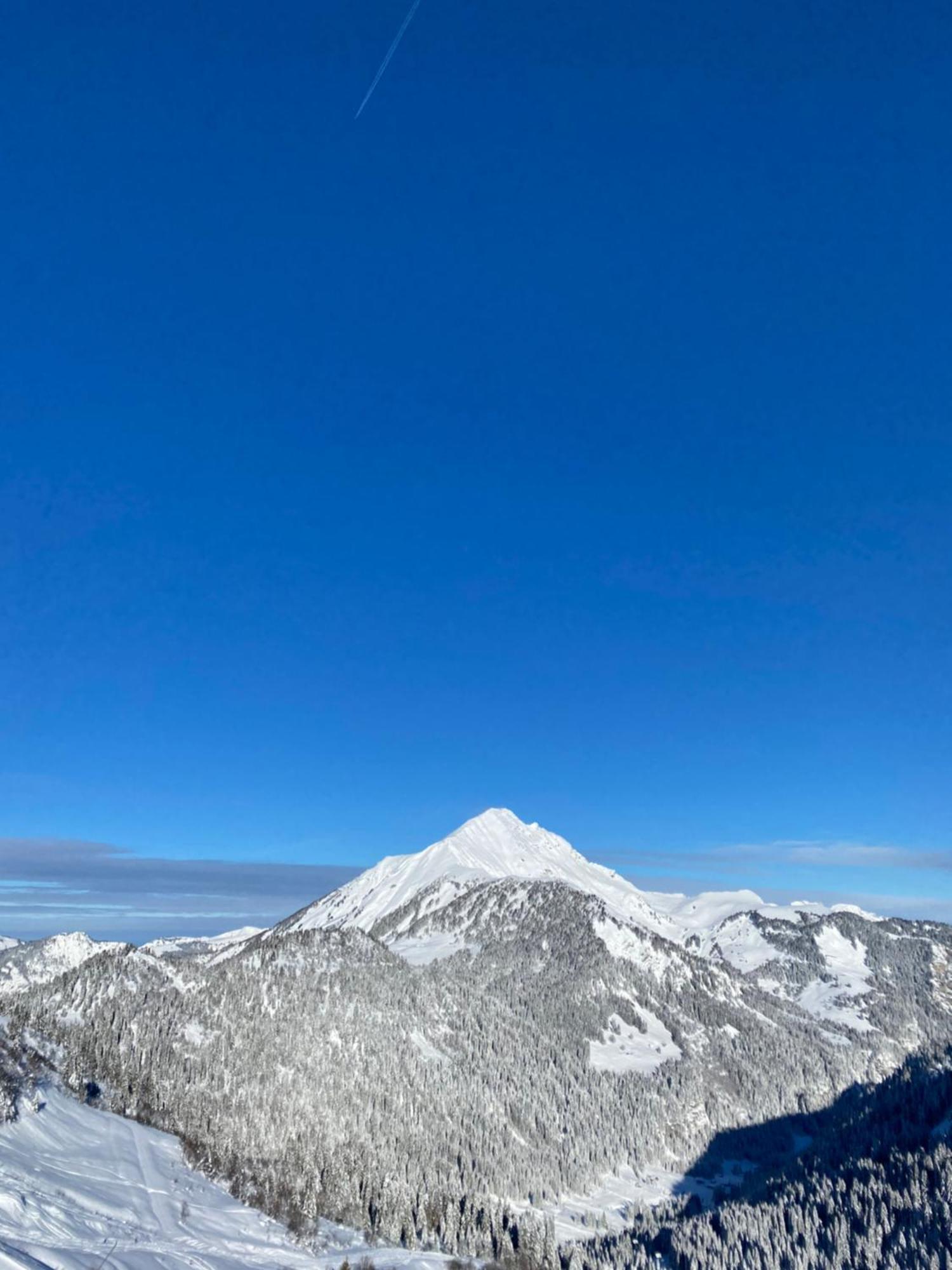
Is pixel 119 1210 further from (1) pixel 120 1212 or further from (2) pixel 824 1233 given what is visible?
(2) pixel 824 1233

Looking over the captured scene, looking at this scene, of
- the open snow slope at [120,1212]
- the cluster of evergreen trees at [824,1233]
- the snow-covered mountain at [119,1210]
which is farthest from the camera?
the cluster of evergreen trees at [824,1233]

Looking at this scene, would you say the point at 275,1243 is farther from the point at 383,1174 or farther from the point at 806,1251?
the point at 806,1251

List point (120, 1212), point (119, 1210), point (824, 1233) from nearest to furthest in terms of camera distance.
→ point (120, 1212) → point (119, 1210) → point (824, 1233)

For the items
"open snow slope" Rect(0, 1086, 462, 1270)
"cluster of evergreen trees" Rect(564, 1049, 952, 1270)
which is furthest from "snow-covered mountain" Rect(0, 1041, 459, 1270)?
"cluster of evergreen trees" Rect(564, 1049, 952, 1270)

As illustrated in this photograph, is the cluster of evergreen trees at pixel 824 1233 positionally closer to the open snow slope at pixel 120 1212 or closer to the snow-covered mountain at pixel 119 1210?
the snow-covered mountain at pixel 119 1210

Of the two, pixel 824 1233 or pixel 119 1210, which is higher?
pixel 119 1210

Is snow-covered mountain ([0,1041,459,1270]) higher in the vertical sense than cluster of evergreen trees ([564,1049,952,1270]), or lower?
higher

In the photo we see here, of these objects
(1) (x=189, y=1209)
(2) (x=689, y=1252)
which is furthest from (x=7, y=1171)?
(2) (x=689, y=1252)

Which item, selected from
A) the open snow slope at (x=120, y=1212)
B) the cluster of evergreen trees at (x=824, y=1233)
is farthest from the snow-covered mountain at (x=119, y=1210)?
the cluster of evergreen trees at (x=824, y=1233)

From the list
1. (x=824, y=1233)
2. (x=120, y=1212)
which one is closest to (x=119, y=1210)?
(x=120, y=1212)

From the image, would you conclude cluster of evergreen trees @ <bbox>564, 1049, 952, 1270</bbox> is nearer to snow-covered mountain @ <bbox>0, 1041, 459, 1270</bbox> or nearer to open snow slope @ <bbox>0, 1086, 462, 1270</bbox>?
snow-covered mountain @ <bbox>0, 1041, 459, 1270</bbox>
